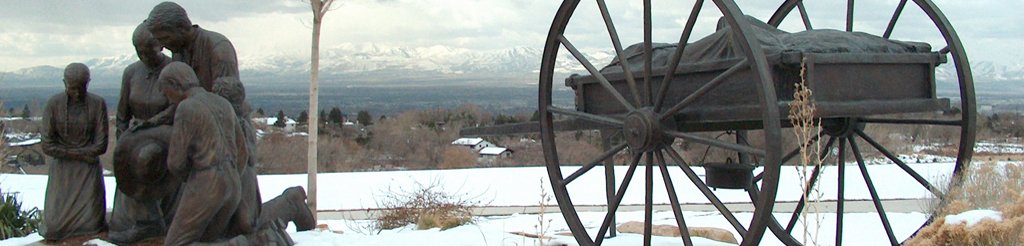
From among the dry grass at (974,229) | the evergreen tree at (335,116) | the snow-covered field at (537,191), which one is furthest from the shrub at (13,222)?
the evergreen tree at (335,116)

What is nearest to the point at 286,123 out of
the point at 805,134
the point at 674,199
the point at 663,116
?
the point at 674,199

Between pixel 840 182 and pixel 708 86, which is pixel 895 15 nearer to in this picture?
pixel 840 182

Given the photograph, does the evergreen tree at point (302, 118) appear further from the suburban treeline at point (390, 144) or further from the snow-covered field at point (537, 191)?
the snow-covered field at point (537, 191)

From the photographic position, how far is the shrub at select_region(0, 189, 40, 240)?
231 inches

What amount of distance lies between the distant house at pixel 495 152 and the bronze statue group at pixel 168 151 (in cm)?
1309

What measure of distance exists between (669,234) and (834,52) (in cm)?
455

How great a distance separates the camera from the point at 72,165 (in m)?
5.10

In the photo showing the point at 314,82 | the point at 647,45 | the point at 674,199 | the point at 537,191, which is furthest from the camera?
the point at 537,191

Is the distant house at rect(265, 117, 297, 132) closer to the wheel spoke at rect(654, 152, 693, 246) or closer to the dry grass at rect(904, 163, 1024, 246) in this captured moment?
the wheel spoke at rect(654, 152, 693, 246)

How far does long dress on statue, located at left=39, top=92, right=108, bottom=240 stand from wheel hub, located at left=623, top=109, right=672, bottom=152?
3.72m

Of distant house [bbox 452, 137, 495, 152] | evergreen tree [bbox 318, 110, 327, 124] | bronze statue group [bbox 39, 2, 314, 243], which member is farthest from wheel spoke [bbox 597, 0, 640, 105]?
evergreen tree [bbox 318, 110, 327, 124]

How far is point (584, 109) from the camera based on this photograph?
4.71 meters

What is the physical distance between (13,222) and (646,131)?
17.5ft

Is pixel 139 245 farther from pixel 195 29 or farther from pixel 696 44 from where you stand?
pixel 696 44
